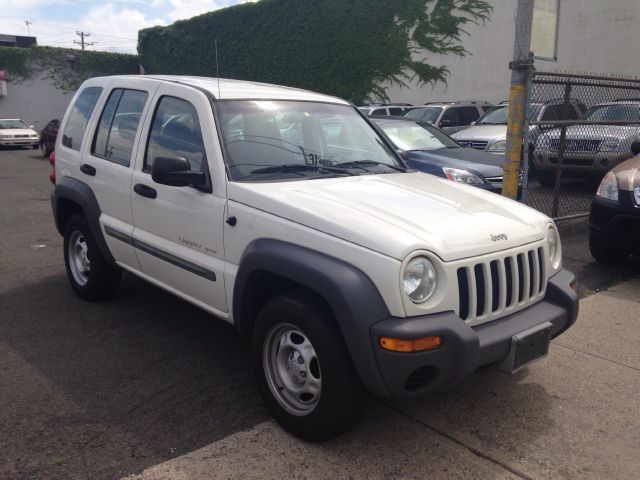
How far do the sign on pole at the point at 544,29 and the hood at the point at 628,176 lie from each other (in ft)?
4.85

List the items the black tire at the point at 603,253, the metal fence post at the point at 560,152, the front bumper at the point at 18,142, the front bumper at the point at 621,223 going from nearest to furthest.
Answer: the front bumper at the point at 621,223
the black tire at the point at 603,253
the metal fence post at the point at 560,152
the front bumper at the point at 18,142

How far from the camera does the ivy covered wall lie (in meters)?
22.3

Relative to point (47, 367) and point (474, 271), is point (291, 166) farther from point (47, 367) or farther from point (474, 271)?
point (47, 367)

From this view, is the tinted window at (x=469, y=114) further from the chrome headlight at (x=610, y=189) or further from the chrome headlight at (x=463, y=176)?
the chrome headlight at (x=610, y=189)

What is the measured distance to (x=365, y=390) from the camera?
2.96 m

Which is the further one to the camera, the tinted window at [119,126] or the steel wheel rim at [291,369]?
the tinted window at [119,126]

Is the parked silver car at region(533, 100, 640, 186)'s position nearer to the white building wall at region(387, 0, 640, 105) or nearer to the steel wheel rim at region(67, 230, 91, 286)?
the steel wheel rim at region(67, 230, 91, 286)

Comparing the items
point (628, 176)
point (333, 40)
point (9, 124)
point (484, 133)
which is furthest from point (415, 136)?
point (9, 124)

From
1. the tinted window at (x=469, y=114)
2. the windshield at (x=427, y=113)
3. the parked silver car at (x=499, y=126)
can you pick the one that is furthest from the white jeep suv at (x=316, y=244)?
the tinted window at (x=469, y=114)

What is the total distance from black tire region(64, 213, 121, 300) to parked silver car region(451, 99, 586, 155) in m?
4.90

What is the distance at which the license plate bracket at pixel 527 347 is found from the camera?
299cm

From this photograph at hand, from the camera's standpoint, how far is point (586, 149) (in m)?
9.05

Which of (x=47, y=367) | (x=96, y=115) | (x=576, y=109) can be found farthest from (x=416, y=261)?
(x=576, y=109)

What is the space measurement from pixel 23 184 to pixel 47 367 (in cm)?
1182
